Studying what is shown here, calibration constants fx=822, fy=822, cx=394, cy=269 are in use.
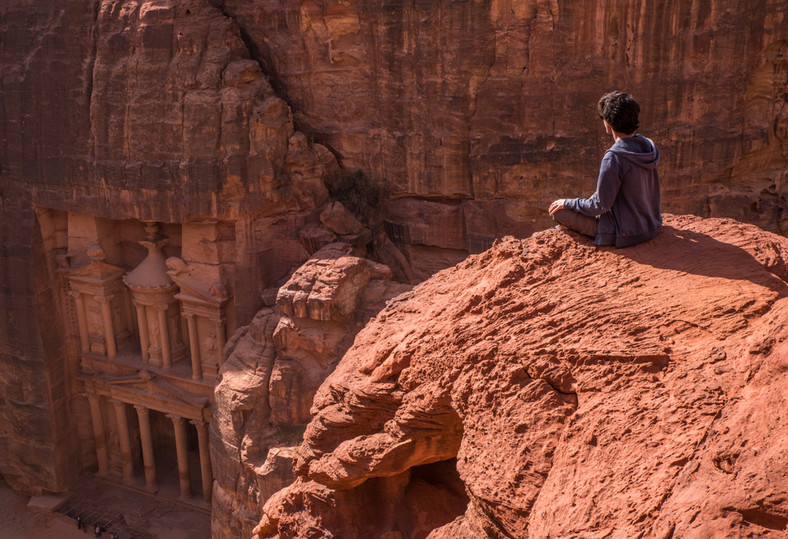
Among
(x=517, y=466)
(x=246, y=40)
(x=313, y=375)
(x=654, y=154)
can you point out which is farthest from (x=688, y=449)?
(x=246, y=40)

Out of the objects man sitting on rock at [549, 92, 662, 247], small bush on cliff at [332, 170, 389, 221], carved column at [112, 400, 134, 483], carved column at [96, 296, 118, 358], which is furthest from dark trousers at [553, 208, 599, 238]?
carved column at [112, 400, 134, 483]

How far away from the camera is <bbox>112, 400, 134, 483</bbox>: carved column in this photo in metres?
21.0

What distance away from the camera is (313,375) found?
50.2ft

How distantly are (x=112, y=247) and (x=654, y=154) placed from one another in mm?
17791

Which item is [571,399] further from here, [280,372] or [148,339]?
[148,339]

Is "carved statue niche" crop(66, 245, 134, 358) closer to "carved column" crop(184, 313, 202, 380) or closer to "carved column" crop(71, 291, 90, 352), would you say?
"carved column" crop(71, 291, 90, 352)

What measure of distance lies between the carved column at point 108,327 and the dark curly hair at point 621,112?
17.5 metres

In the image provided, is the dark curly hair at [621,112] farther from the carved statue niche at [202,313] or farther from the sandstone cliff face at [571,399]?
the carved statue niche at [202,313]

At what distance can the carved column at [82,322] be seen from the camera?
20.9m

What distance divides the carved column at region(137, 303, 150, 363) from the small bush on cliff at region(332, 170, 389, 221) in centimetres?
561

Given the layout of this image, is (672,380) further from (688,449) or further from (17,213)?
(17,213)

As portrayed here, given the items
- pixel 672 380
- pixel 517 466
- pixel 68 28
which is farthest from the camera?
pixel 68 28

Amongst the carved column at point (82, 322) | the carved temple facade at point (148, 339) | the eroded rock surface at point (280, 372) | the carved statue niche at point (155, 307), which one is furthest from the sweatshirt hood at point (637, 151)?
the carved column at point (82, 322)

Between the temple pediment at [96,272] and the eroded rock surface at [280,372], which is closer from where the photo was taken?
the eroded rock surface at [280,372]
